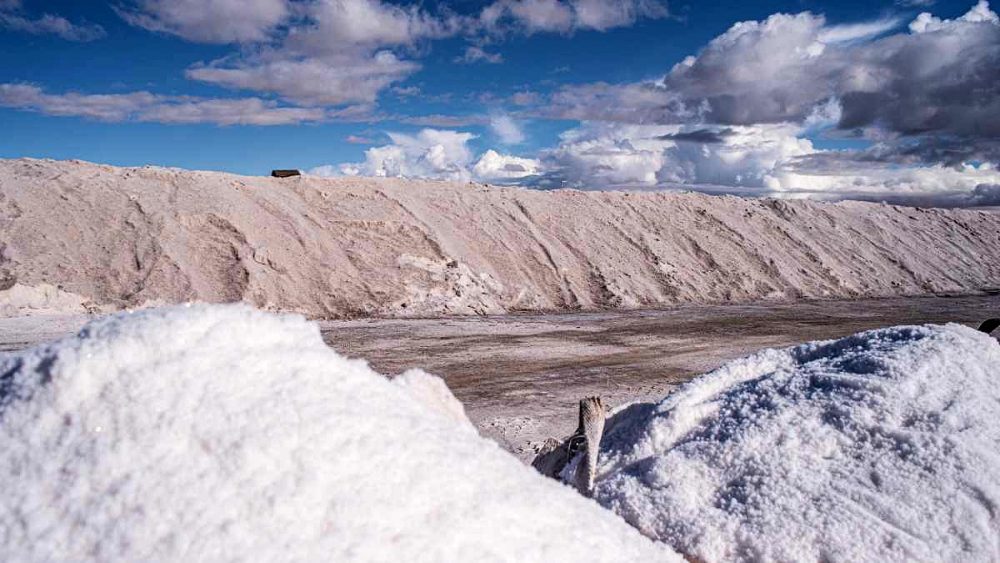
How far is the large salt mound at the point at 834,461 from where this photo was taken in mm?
1769

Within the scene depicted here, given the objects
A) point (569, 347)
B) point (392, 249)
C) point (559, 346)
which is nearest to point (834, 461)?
point (569, 347)

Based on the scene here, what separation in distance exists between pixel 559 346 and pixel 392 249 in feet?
25.6

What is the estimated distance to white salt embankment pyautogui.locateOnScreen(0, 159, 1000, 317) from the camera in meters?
16.2

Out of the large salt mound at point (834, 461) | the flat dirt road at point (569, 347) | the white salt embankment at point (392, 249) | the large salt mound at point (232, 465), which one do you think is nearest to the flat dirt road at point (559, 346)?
the flat dirt road at point (569, 347)

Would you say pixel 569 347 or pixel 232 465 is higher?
pixel 232 465

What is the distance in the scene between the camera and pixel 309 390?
1341mm

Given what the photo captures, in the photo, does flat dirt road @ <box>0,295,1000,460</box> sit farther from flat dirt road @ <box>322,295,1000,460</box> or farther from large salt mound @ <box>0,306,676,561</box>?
large salt mound @ <box>0,306,676,561</box>

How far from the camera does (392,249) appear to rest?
64.0 feet

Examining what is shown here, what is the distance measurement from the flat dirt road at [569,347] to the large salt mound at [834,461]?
4257 millimetres

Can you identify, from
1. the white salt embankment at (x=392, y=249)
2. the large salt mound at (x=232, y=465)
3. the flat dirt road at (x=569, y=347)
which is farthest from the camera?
the white salt embankment at (x=392, y=249)

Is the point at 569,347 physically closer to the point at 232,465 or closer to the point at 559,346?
the point at 559,346

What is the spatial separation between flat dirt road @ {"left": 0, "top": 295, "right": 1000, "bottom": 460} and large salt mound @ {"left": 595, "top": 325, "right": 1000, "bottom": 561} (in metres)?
4.24

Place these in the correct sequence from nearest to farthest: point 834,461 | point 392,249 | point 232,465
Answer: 1. point 232,465
2. point 834,461
3. point 392,249

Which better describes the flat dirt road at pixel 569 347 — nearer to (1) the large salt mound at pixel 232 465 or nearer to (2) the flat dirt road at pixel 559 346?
(2) the flat dirt road at pixel 559 346
